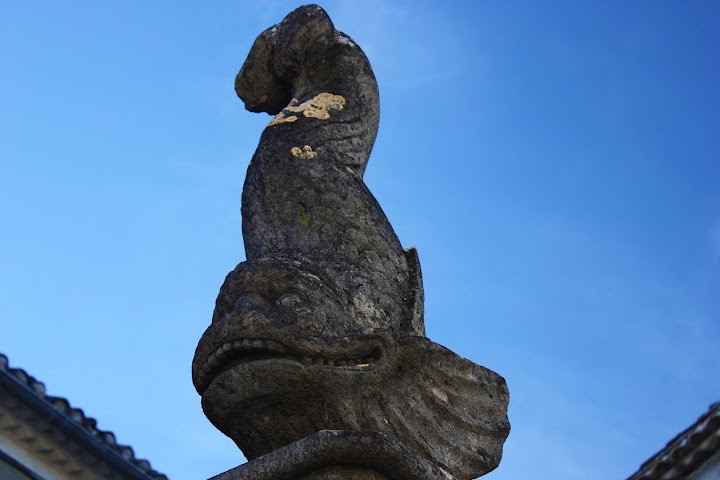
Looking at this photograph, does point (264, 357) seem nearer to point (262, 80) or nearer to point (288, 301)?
point (288, 301)

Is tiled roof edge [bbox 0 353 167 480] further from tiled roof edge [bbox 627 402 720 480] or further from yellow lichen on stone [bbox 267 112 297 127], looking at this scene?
yellow lichen on stone [bbox 267 112 297 127]

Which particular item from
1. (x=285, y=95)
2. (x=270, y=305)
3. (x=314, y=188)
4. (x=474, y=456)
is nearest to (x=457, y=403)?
(x=474, y=456)

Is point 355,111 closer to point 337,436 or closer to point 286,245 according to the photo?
point 286,245

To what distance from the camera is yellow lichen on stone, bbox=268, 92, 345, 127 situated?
4512 millimetres

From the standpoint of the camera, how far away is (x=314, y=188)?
4.16 meters

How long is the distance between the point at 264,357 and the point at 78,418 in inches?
207

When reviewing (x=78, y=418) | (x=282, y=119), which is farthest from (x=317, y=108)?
(x=78, y=418)

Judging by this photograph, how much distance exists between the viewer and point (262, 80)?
5180 millimetres

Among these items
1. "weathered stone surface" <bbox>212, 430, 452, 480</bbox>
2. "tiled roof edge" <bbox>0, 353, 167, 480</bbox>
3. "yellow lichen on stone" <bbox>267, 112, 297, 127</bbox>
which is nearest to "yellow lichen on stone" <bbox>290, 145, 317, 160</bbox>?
"yellow lichen on stone" <bbox>267, 112, 297, 127</bbox>

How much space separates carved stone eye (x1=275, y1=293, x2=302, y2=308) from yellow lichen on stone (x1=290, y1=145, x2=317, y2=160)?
74cm

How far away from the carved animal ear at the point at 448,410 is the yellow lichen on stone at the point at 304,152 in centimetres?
91

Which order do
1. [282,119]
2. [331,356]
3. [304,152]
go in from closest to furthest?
[331,356], [304,152], [282,119]

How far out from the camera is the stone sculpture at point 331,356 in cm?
344

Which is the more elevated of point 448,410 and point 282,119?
point 282,119
